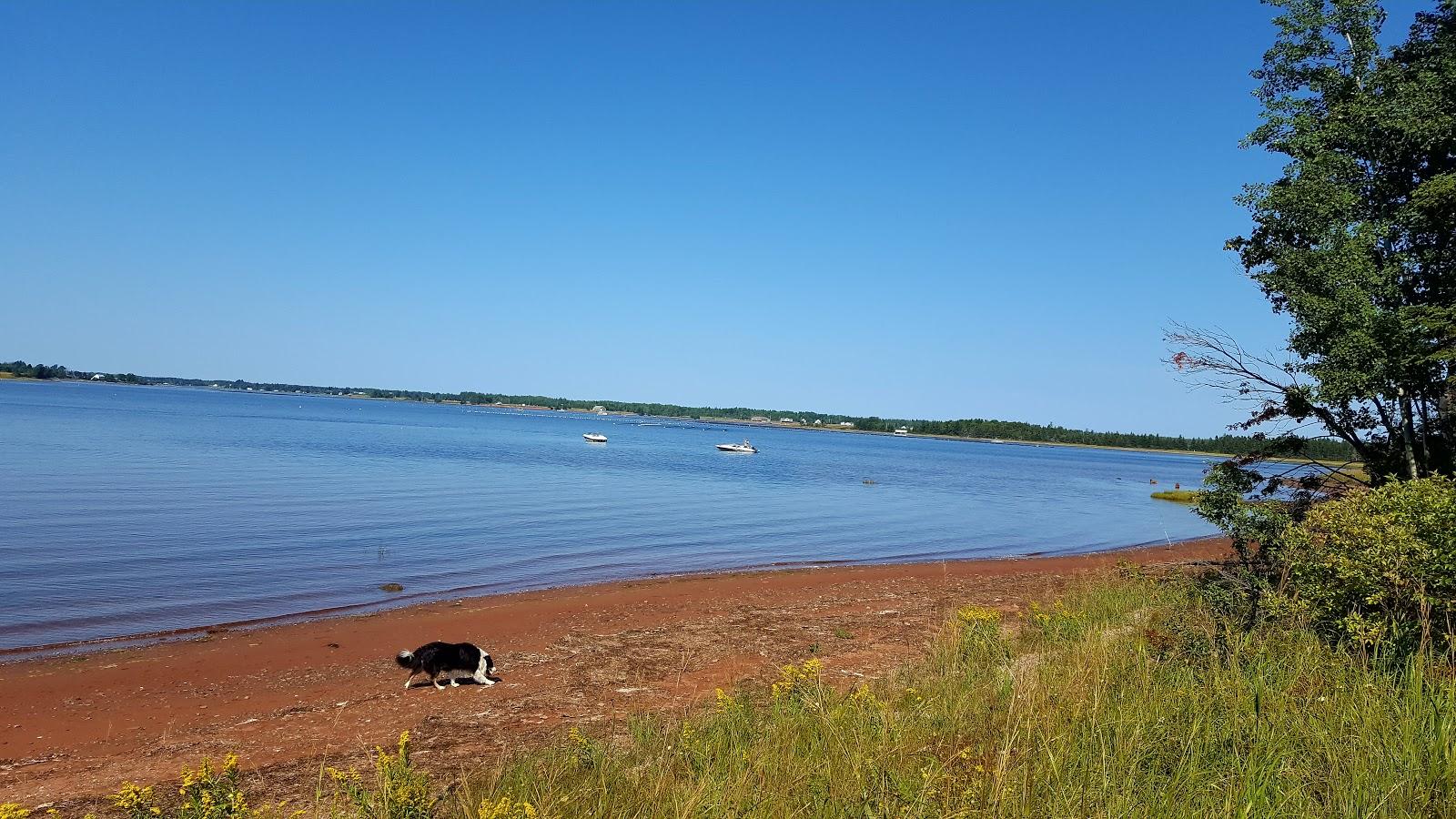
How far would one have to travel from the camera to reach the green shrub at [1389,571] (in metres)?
6.59

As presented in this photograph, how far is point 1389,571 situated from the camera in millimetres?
6715

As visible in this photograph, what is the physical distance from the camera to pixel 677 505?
3522 centimetres

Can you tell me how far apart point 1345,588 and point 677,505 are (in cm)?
2912

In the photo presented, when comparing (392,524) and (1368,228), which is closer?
(1368,228)

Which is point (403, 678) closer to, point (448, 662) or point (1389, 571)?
point (448, 662)

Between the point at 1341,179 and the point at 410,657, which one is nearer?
the point at 410,657

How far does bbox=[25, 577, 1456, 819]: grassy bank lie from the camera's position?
4117 millimetres

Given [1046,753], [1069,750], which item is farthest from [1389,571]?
[1046,753]

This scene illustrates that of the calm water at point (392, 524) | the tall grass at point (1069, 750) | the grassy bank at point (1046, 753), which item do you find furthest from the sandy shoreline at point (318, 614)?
the tall grass at point (1069, 750)

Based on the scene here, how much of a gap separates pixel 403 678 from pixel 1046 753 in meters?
8.82

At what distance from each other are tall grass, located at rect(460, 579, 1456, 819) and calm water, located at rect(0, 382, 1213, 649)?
11.5 metres

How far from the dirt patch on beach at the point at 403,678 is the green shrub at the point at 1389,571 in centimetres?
490

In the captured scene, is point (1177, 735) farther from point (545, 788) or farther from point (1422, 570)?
point (545, 788)

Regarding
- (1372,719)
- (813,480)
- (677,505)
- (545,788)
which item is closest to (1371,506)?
(1372,719)
